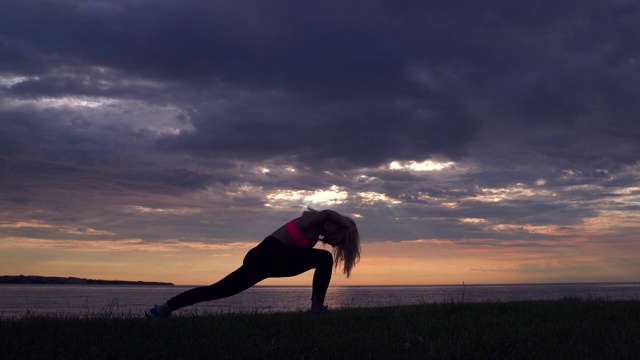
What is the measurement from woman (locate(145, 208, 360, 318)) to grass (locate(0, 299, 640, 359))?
1.59 feet

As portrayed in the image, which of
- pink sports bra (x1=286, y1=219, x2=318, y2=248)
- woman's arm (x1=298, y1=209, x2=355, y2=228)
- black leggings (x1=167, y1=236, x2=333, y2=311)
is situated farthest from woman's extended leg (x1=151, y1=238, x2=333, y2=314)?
woman's arm (x1=298, y1=209, x2=355, y2=228)

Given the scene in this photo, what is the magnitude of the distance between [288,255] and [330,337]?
1947 millimetres

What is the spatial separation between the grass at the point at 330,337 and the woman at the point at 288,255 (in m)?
0.49

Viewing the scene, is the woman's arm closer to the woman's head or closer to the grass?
the woman's head

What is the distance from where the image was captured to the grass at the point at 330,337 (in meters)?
7.08

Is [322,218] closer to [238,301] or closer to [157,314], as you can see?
[157,314]

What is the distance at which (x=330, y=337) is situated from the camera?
7848mm

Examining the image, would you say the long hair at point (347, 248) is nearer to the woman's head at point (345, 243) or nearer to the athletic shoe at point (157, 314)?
the woman's head at point (345, 243)

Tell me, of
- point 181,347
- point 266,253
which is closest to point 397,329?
point 266,253

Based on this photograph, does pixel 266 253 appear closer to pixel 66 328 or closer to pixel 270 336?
pixel 270 336

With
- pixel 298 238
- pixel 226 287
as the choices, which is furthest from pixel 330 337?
pixel 226 287

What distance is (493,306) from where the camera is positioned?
11.9 meters

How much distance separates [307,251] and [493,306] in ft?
16.4

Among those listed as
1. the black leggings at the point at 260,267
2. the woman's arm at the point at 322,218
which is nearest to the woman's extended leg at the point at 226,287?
the black leggings at the point at 260,267
